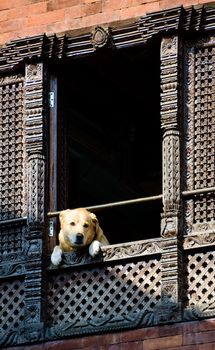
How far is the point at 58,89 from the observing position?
3409cm

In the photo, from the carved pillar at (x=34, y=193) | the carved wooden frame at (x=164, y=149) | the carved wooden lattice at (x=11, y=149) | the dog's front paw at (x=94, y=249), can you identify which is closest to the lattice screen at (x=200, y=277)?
the carved wooden frame at (x=164, y=149)

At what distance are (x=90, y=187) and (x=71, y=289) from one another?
6212mm

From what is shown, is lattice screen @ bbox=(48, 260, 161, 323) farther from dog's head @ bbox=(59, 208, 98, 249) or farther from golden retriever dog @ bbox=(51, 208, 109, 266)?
dog's head @ bbox=(59, 208, 98, 249)

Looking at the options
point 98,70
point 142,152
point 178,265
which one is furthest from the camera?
point 142,152

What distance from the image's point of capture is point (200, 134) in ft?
108

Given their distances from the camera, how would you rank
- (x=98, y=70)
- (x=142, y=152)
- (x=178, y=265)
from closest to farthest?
(x=178, y=265)
(x=98, y=70)
(x=142, y=152)

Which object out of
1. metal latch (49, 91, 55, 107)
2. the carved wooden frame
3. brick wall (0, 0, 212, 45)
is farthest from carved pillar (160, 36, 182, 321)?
metal latch (49, 91, 55, 107)

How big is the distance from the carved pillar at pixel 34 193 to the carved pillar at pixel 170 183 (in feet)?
5.26

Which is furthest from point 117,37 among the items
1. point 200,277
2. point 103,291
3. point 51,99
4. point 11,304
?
point 11,304

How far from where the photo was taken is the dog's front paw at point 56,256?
33.0 m

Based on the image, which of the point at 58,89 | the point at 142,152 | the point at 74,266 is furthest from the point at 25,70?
the point at 142,152

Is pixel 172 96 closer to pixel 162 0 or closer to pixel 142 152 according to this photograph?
pixel 162 0

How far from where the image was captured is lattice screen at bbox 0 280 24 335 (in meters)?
33.0

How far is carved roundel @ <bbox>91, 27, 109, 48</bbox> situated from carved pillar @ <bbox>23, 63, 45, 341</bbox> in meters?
0.78
